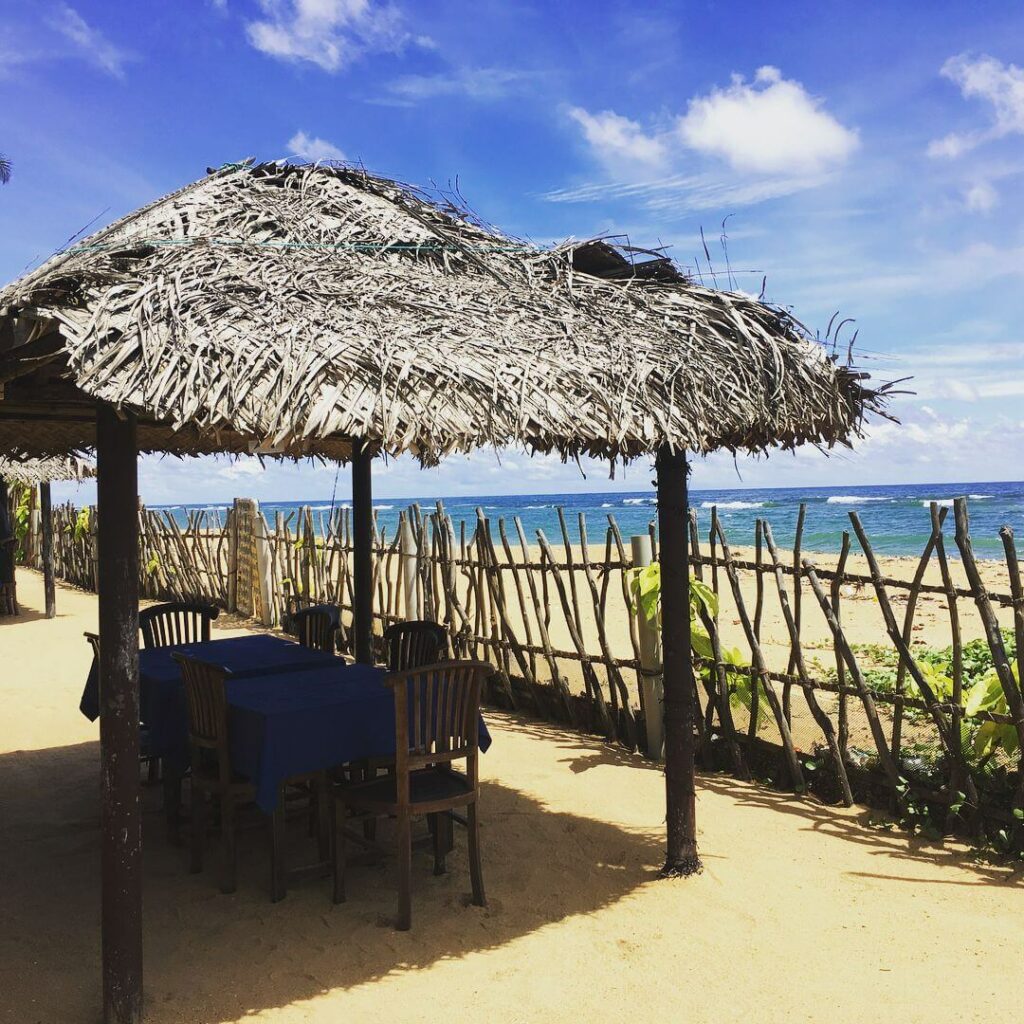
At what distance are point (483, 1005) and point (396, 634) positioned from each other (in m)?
1.98

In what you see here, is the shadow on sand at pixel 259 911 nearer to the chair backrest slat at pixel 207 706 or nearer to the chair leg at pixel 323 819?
the chair leg at pixel 323 819

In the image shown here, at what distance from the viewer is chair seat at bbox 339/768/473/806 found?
10.7 ft

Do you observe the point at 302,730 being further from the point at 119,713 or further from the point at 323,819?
the point at 119,713

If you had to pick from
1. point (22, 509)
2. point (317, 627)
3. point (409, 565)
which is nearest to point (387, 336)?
point (317, 627)

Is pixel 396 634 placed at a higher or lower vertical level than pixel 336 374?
lower

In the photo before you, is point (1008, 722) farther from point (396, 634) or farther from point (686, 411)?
point (396, 634)

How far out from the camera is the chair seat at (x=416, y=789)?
10.7 feet

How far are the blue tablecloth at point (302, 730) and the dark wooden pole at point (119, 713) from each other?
0.62 meters

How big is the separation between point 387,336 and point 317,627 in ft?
8.57

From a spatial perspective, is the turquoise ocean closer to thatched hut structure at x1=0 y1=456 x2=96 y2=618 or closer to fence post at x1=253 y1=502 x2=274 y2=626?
thatched hut structure at x1=0 y1=456 x2=96 y2=618

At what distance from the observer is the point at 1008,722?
3.57 meters

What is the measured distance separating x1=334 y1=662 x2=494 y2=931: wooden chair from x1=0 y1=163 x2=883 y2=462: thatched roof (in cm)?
83

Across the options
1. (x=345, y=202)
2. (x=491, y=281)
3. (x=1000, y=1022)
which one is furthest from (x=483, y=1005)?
(x=345, y=202)

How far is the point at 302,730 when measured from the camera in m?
3.26
